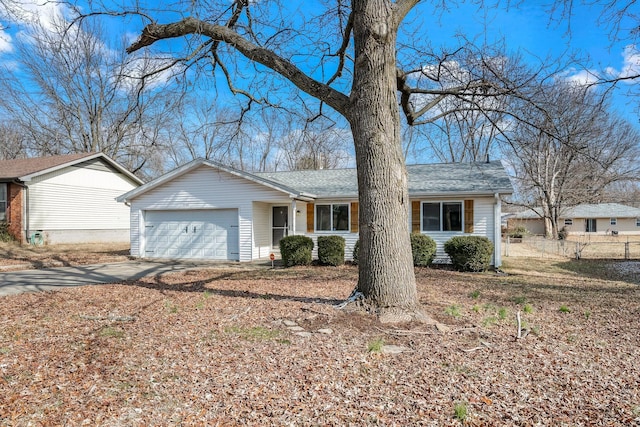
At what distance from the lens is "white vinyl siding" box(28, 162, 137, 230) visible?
1923 centimetres

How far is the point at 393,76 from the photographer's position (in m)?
5.79

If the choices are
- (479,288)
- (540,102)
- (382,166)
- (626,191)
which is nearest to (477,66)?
(540,102)

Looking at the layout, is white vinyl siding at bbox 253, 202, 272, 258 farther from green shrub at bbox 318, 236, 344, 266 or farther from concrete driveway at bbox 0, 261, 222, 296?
green shrub at bbox 318, 236, 344, 266

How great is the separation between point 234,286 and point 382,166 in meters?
4.87

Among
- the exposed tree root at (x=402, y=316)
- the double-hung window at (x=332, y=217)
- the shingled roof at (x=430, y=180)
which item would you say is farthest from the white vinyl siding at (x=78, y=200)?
the exposed tree root at (x=402, y=316)

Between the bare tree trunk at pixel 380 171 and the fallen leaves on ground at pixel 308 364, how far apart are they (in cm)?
58

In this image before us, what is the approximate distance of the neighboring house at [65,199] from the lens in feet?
61.1

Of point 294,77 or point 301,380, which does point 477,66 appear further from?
point 301,380

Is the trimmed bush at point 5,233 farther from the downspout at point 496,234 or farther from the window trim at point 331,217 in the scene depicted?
the downspout at point 496,234

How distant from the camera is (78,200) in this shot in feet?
69.4

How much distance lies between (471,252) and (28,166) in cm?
2095

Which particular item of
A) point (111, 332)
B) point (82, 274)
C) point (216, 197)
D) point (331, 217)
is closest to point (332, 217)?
point (331, 217)

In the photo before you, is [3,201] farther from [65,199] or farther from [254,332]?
[254,332]

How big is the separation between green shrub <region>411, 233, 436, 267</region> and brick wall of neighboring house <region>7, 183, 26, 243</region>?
1752 centimetres
